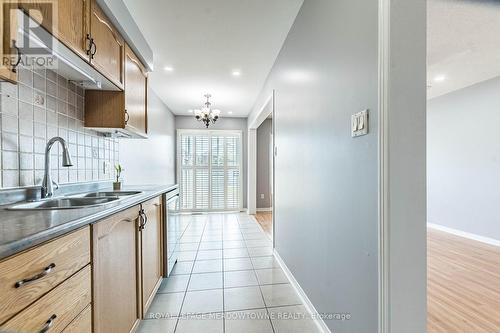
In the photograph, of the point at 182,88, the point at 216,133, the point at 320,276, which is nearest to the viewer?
the point at 320,276

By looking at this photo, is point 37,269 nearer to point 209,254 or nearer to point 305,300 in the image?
point 305,300

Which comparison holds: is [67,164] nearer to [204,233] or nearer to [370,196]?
[370,196]

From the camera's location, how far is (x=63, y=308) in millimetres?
776

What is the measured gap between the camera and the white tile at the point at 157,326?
156 cm

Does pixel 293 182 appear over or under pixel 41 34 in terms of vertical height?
under

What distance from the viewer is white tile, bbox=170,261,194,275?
8.01 ft

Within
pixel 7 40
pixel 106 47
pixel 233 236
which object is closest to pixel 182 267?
pixel 233 236

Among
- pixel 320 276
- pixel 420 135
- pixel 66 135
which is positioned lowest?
pixel 320 276

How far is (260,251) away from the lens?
3096mm

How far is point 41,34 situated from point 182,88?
9.62 feet

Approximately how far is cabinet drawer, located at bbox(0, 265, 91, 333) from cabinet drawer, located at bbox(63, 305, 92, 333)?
2cm

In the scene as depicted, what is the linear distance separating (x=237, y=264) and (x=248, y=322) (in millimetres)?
1002

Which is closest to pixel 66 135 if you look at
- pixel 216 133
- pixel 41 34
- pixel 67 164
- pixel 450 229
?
pixel 67 164

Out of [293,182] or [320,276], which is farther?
[293,182]
